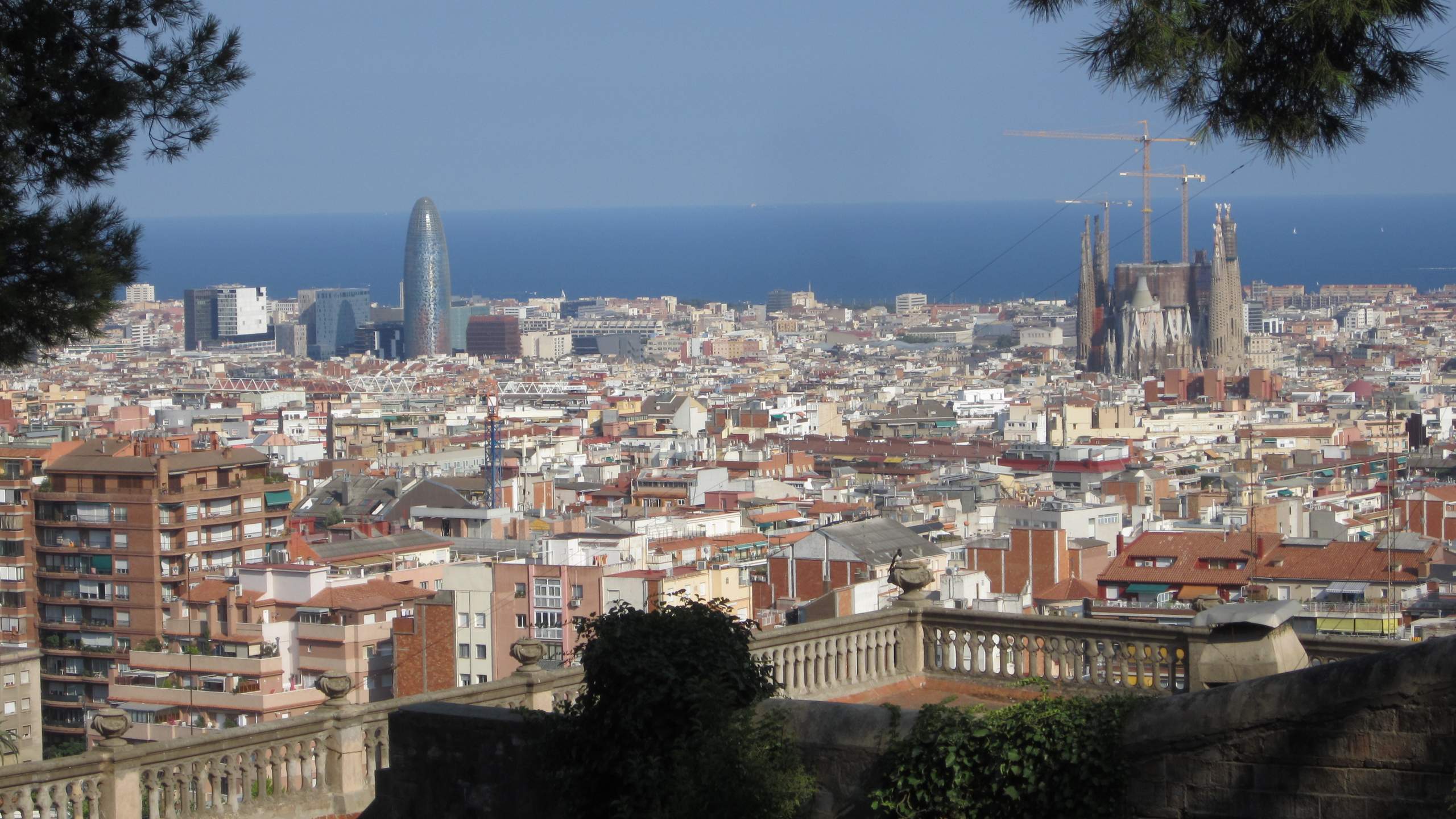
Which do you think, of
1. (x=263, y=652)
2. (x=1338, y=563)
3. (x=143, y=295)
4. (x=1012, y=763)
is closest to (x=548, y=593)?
(x=263, y=652)

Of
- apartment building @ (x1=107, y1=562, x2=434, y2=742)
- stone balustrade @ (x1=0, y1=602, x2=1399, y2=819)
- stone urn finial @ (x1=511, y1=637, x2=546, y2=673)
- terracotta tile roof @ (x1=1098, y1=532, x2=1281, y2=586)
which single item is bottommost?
apartment building @ (x1=107, y1=562, x2=434, y2=742)

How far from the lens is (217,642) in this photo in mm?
23125

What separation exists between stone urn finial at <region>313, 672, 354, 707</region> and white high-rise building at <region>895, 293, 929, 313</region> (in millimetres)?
155190

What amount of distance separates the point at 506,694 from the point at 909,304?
6286 inches

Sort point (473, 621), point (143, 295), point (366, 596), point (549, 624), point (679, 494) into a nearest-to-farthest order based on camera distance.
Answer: point (549, 624), point (473, 621), point (366, 596), point (679, 494), point (143, 295)

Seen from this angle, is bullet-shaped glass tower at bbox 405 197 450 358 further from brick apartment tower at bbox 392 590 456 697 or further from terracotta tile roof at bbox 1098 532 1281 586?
brick apartment tower at bbox 392 590 456 697

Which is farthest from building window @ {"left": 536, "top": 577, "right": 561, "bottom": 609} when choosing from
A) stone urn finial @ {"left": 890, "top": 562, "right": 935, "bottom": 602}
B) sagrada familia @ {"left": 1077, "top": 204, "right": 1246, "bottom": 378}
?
sagrada familia @ {"left": 1077, "top": 204, "right": 1246, "bottom": 378}

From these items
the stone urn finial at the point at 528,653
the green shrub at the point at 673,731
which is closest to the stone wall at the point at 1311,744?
the green shrub at the point at 673,731

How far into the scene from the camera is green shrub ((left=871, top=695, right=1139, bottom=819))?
4105 millimetres

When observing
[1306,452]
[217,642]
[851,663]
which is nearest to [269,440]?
[1306,452]

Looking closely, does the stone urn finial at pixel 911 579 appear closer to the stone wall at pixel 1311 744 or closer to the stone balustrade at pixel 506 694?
the stone balustrade at pixel 506 694

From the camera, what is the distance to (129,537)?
99.2 ft

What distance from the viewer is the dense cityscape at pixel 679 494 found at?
2073cm

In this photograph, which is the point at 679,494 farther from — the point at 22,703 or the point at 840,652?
the point at 840,652
